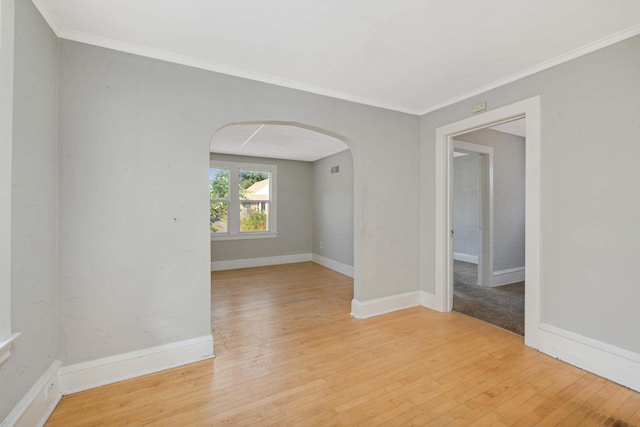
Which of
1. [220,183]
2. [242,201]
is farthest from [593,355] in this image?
[220,183]

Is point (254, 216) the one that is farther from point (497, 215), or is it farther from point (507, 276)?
point (507, 276)

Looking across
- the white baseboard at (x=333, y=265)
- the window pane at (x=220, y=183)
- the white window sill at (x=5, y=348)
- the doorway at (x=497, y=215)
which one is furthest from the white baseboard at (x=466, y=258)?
the white window sill at (x=5, y=348)

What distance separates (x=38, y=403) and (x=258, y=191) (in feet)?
15.9

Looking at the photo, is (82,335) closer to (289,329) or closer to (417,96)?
(289,329)

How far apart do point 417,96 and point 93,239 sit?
3.25m

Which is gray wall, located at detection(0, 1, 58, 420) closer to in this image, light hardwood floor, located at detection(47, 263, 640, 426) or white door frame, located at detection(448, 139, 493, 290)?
light hardwood floor, located at detection(47, 263, 640, 426)

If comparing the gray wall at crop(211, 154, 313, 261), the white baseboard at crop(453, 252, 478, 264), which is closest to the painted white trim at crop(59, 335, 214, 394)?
the gray wall at crop(211, 154, 313, 261)

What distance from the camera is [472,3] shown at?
1619 millimetres

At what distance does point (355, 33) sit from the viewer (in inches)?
75.3

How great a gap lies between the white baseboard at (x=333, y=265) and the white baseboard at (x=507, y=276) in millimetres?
2302

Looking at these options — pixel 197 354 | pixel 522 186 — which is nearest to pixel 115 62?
pixel 197 354

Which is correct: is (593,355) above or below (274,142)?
below

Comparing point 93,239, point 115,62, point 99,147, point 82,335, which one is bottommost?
point 82,335

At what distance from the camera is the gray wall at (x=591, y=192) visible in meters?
1.91
